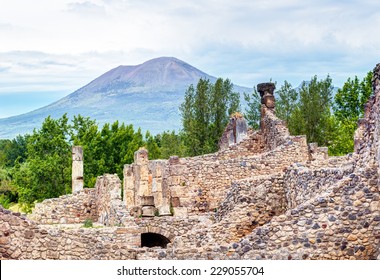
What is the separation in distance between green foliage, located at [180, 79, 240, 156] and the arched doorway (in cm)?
3007

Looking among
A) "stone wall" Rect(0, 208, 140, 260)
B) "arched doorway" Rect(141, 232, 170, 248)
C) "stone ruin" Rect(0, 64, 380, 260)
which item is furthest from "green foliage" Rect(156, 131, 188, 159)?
"stone wall" Rect(0, 208, 140, 260)

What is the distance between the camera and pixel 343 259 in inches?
581

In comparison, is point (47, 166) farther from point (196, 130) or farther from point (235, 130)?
point (235, 130)

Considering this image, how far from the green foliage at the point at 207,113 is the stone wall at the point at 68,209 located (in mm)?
26810

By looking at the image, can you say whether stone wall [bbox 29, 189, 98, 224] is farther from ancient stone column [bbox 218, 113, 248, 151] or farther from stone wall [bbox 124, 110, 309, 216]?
ancient stone column [bbox 218, 113, 248, 151]

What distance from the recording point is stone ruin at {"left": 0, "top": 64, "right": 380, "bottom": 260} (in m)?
14.9

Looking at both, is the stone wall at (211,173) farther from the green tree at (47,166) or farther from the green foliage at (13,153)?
the green foliage at (13,153)

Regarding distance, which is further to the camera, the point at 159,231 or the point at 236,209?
the point at 159,231

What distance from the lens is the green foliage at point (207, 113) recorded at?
58438 mm

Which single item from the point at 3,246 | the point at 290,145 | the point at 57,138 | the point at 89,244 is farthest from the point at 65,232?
the point at 57,138

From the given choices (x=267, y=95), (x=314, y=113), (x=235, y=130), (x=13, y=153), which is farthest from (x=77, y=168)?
(x=13, y=153)

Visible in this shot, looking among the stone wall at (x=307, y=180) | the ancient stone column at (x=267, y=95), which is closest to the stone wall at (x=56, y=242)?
the stone wall at (x=307, y=180)

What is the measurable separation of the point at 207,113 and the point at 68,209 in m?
30.7

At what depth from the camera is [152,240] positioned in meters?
27.0
